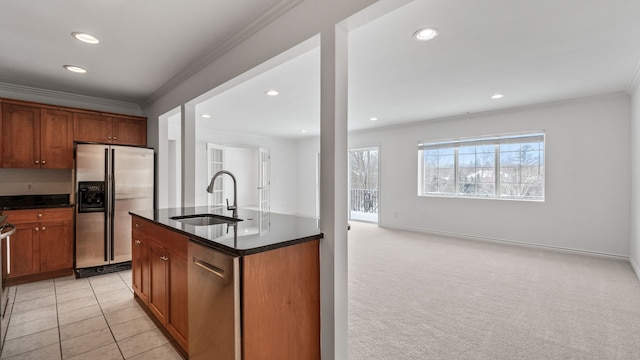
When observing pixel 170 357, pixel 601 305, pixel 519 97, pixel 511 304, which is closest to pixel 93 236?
pixel 170 357

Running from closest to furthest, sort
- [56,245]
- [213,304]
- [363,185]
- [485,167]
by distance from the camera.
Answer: [213,304] → [56,245] → [485,167] → [363,185]

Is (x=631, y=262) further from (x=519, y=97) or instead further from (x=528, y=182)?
(x=519, y=97)

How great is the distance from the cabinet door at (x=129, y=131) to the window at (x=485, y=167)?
5191mm

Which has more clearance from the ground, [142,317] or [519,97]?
[519,97]

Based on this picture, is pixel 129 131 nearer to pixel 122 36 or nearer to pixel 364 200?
pixel 122 36

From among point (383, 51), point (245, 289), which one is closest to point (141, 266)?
point (245, 289)

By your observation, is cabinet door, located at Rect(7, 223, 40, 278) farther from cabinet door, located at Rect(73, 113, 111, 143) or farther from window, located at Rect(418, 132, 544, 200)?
window, located at Rect(418, 132, 544, 200)

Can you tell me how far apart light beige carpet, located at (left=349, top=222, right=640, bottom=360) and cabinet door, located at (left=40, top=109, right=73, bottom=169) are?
3.97 metres

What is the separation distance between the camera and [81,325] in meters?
2.44

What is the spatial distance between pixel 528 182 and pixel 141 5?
584 cm

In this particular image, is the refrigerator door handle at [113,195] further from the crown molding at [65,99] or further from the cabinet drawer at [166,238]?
the cabinet drawer at [166,238]

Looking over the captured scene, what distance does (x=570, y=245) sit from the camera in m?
4.61

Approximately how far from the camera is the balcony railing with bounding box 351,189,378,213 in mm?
8100

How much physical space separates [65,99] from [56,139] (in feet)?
2.18
